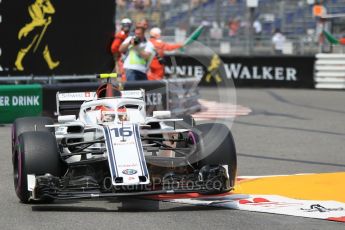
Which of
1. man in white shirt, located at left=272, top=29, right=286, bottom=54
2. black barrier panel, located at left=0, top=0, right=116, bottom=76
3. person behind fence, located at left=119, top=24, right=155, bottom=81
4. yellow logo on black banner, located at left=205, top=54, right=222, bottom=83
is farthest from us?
man in white shirt, located at left=272, top=29, right=286, bottom=54

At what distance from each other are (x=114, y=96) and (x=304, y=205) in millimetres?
2317

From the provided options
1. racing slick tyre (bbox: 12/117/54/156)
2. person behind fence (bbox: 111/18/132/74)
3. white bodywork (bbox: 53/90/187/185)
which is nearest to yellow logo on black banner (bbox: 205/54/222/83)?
person behind fence (bbox: 111/18/132/74)

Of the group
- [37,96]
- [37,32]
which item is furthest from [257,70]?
[37,96]

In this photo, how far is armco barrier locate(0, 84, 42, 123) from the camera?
49.5 feet

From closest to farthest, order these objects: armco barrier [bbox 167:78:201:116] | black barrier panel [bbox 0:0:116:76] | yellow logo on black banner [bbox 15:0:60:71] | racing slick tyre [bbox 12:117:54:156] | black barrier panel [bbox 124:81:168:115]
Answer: racing slick tyre [bbox 12:117:54:156], black barrier panel [bbox 124:81:168:115], black barrier panel [bbox 0:0:116:76], yellow logo on black banner [bbox 15:0:60:71], armco barrier [bbox 167:78:201:116]

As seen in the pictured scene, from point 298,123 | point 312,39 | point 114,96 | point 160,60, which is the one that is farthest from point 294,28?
point 114,96

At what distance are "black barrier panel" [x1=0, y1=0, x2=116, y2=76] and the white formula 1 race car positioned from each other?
24.4 ft

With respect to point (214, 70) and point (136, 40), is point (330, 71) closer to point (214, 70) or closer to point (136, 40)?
point (214, 70)

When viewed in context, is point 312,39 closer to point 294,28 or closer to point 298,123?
point 294,28

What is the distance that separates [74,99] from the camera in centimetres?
955

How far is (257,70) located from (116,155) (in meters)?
17.4

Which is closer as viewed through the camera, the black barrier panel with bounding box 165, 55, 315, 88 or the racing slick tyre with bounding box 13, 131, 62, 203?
the racing slick tyre with bounding box 13, 131, 62, 203

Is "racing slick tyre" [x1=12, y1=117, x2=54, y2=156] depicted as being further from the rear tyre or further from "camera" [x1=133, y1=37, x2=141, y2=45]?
"camera" [x1=133, y1=37, x2=141, y2=45]

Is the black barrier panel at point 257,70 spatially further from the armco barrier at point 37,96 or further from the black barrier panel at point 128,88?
the armco barrier at point 37,96
